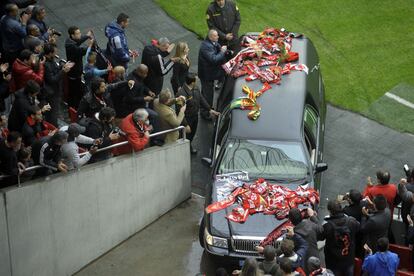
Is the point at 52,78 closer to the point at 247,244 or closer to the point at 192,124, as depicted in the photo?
the point at 192,124

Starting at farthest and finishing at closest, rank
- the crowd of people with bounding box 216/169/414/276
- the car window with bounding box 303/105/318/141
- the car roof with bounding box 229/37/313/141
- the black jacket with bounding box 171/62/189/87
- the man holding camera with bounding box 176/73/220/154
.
Answer: 1. the black jacket with bounding box 171/62/189/87
2. the man holding camera with bounding box 176/73/220/154
3. the car window with bounding box 303/105/318/141
4. the car roof with bounding box 229/37/313/141
5. the crowd of people with bounding box 216/169/414/276

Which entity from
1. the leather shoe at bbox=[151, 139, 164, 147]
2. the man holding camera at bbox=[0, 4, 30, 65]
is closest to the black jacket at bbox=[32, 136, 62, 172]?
the leather shoe at bbox=[151, 139, 164, 147]

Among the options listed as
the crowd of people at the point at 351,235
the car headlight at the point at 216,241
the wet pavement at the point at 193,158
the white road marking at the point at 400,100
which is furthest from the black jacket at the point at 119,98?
the white road marking at the point at 400,100

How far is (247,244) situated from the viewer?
540 inches

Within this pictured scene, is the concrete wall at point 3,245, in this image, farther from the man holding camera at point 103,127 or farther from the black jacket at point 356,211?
the black jacket at point 356,211

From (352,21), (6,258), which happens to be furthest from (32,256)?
(352,21)

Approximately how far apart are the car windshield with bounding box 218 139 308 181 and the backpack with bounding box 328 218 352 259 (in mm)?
2004

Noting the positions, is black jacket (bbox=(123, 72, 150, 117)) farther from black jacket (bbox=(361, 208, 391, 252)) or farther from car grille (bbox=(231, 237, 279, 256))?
black jacket (bbox=(361, 208, 391, 252))

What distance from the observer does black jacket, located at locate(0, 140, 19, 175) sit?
41.5 feet

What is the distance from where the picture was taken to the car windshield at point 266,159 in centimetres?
1498

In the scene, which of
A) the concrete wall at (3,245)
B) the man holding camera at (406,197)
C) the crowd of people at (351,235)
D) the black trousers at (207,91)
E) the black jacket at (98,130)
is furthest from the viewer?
the black trousers at (207,91)

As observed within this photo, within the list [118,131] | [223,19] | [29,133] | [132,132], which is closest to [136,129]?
[132,132]

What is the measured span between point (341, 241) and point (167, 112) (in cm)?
454

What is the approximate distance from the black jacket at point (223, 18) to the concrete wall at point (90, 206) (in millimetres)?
3990
